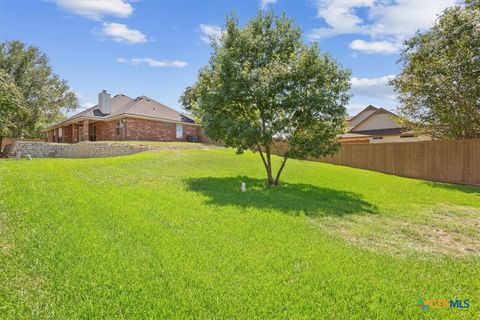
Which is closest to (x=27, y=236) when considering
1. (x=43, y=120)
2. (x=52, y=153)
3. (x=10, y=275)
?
(x=10, y=275)

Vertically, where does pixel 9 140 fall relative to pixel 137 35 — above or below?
below

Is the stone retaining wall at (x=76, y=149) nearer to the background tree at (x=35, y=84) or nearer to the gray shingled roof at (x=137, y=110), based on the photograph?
the background tree at (x=35, y=84)

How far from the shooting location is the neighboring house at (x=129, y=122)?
24328 millimetres

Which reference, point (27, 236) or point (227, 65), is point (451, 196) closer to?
point (227, 65)

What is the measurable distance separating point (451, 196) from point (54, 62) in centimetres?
3072

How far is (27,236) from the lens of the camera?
4.16 m

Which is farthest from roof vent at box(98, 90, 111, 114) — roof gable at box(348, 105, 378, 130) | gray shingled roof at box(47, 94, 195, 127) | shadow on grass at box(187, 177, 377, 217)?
roof gable at box(348, 105, 378, 130)

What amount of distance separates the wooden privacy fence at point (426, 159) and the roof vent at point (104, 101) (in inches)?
778

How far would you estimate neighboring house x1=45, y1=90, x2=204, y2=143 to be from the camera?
24328mm

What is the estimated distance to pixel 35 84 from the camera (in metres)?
26.2

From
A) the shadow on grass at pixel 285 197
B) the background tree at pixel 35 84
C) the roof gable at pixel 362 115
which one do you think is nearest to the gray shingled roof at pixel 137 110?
the background tree at pixel 35 84

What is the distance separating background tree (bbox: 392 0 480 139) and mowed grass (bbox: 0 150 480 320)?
7.37 meters

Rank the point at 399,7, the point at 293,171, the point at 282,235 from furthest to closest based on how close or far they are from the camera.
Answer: the point at 293,171 < the point at 399,7 < the point at 282,235

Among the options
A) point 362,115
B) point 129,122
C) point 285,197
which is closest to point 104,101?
point 129,122
